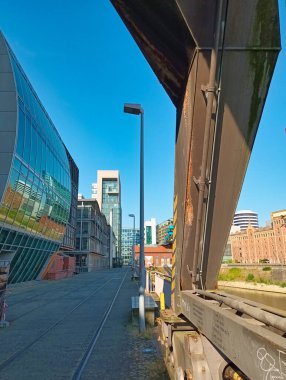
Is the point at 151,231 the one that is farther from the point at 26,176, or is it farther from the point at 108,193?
the point at 26,176

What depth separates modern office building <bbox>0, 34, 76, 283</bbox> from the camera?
24156mm

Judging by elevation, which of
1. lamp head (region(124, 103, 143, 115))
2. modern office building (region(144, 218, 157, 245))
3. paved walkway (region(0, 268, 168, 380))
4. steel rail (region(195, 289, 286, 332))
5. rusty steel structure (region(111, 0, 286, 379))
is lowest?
paved walkway (region(0, 268, 168, 380))

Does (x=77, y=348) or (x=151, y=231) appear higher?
(x=151, y=231)

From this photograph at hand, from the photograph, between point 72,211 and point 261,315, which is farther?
point 72,211

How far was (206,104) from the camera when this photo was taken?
141 inches

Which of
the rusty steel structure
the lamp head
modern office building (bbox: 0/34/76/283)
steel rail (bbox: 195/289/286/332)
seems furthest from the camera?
modern office building (bbox: 0/34/76/283)

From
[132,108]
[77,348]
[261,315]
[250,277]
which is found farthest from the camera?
[250,277]

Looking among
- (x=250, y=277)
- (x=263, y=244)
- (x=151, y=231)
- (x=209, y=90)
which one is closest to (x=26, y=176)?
(x=209, y=90)

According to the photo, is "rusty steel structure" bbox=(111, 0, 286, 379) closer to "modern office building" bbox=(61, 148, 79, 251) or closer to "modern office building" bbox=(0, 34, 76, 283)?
"modern office building" bbox=(0, 34, 76, 283)

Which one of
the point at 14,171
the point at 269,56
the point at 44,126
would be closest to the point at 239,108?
the point at 269,56

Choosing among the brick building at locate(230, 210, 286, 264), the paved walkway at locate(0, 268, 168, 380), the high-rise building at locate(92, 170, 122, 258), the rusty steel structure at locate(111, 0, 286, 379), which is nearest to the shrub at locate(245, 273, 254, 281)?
the brick building at locate(230, 210, 286, 264)

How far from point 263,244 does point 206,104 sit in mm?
130672

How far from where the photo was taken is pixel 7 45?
24703mm

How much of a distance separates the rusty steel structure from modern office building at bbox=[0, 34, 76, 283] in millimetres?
21610
